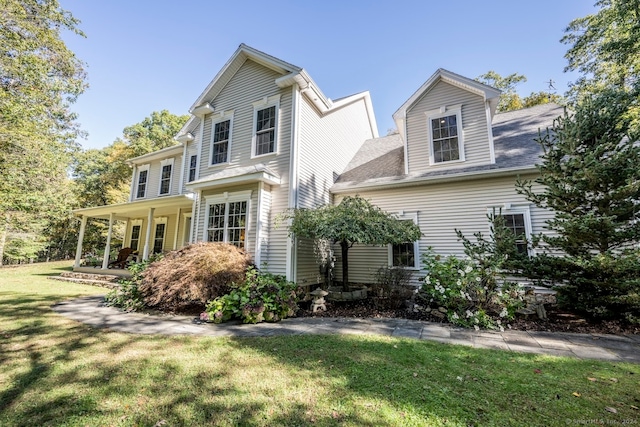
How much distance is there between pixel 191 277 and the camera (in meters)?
6.35

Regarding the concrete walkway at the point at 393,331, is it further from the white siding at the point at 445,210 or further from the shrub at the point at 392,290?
the white siding at the point at 445,210

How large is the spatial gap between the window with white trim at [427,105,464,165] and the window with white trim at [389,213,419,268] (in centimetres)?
205

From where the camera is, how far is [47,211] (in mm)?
13617

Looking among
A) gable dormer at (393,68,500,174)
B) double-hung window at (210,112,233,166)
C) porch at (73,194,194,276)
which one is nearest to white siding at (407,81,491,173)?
gable dormer at (393,68,500,174)

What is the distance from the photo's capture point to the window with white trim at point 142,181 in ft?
50.5

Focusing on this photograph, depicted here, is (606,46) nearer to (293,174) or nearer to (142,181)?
(293,174)

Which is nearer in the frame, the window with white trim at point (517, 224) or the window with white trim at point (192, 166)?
the window with white trim at point (517, 224)

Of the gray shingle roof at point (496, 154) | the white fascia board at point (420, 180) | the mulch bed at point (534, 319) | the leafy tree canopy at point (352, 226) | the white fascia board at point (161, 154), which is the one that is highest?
the white fascia board at point (161, 154)

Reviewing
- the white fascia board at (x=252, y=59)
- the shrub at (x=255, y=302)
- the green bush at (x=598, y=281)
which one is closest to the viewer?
the green bush at (x=598, y=281)

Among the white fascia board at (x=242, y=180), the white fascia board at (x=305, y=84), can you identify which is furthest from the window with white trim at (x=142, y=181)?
the white fascia board at (x=305, y=84)

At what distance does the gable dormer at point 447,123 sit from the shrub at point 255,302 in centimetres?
590

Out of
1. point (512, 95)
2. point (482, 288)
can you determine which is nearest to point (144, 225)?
point (482, 288)

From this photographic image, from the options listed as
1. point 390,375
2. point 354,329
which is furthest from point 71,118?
point 390,375

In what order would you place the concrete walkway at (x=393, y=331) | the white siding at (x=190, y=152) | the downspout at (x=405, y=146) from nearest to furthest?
the concrete walkway at (x=393, y=331) < the downspout at (x=405, y=146) < the white siding at (x=190, y=152)
